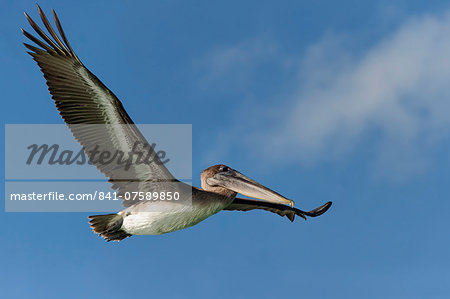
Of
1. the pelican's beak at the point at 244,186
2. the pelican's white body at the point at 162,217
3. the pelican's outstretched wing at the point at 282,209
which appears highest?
the pelican's outstretched wing at the point at 282,209

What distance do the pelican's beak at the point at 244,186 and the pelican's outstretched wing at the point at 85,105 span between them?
1.20 m

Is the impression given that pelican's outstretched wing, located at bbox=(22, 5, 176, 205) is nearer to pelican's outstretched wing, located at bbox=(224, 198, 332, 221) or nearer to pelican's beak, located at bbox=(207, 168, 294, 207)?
pelican's beak, located at bbox=(207, 168, 294, 207)

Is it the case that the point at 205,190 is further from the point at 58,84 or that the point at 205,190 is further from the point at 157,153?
the point at 58,84

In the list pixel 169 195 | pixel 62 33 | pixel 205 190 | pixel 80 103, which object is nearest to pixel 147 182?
pixel 169 195

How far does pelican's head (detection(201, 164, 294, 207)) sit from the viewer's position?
1058cm

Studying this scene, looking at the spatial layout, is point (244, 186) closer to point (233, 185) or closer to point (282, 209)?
point (233, 185)

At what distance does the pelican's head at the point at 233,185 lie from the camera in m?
10.6

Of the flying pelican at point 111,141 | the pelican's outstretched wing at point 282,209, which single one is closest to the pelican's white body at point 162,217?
the flying pelican at point 111,141

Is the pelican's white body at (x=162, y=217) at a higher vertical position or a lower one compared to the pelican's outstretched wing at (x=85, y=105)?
lower

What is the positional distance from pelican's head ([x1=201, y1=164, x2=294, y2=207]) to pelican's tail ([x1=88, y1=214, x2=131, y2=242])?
1.96 m

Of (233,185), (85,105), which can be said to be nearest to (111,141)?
(85,105)

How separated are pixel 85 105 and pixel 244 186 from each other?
365cm

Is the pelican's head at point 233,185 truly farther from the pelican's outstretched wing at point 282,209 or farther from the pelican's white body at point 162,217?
the pelican's outstretched wing at point 282,209

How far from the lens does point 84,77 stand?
400 inches
